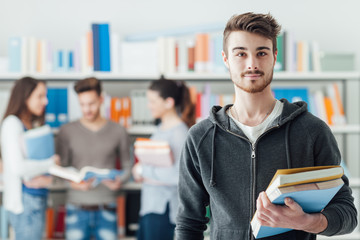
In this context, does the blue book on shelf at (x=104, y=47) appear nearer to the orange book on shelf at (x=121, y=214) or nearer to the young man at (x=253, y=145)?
the orange book on shelf at (x=121, y=214)

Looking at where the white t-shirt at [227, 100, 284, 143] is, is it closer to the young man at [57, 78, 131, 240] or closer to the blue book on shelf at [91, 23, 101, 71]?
the young man at [57, 78, 131, 240]

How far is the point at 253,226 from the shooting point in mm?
1086

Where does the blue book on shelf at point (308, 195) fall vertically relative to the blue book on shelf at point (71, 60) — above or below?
below

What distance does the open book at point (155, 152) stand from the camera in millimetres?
2660

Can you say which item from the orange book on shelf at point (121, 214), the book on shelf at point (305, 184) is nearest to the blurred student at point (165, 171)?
the orange book on shelf at point (121, 214)

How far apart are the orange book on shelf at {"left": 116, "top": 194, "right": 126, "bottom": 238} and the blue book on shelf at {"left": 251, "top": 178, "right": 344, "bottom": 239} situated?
7.63 ft

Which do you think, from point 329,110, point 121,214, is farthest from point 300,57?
point 121,214

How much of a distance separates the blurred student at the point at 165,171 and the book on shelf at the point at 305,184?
1685 millimetres

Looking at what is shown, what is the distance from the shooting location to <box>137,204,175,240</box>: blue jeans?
8.65 ft

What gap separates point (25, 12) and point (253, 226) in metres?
3.23

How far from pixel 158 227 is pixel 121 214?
2.41 ft

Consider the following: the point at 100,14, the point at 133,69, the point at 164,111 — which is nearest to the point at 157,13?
the point at 100,14

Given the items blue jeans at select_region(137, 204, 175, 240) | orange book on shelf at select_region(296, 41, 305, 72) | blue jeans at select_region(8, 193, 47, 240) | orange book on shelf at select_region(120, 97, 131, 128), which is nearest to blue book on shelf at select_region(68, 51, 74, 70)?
orange book on shelf at select_region(120, 97, 131, 128)

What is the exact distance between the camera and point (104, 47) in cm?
323
